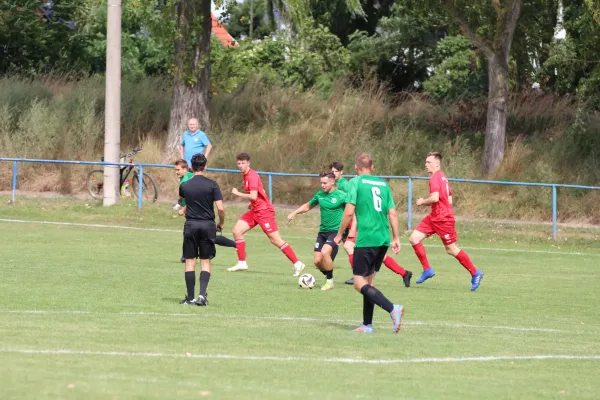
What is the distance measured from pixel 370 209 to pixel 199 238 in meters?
2.45

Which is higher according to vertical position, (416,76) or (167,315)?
(416,76)

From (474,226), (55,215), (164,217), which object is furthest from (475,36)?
(55,215)

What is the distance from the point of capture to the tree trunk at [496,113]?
31.1 meters

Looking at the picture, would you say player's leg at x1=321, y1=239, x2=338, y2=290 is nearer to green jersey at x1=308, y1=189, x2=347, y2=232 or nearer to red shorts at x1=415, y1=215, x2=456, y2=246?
green jersey at x1=308, y1=189, x2=347, y2=232

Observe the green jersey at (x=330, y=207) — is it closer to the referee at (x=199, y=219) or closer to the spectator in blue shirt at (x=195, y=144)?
the referee at (x=199, y=219)

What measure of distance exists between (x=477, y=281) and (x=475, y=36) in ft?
49.4

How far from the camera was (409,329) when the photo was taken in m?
12.3

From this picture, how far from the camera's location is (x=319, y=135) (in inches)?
1347

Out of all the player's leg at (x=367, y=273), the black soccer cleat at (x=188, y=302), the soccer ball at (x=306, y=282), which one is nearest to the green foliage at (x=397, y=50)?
the soccer ball at (x=306, y=282)

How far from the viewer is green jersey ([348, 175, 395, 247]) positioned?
39.2 ft

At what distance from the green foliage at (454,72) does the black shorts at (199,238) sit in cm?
2539

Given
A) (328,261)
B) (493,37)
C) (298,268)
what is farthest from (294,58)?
(328,261)

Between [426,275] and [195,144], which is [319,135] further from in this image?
[426,275]

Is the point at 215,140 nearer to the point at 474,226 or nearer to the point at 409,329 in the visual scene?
the point at 474,226
